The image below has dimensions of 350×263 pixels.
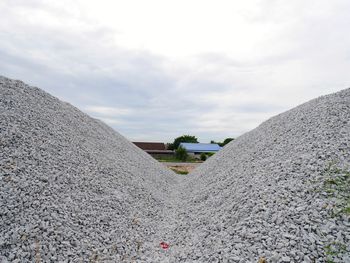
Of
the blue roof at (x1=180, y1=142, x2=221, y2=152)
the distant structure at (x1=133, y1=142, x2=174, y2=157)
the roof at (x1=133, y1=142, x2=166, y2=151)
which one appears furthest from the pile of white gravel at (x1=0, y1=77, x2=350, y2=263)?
the blue roof at (x1=180, y1=142, x2=221, y2=152)

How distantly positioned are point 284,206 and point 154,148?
47.7 meters

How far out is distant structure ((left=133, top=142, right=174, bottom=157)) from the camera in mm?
49206

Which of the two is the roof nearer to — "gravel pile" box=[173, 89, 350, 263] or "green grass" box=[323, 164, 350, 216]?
"gravel pile" box=[173, 89, 350, 263]

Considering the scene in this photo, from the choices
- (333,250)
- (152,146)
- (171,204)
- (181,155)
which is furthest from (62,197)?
(152,146)

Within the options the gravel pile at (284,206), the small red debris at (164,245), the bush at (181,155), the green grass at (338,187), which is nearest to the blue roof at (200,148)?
the bush at (181,155)

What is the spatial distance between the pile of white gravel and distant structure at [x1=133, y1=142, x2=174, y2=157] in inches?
1491

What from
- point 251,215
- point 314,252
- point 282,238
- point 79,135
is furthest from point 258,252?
point 79,135

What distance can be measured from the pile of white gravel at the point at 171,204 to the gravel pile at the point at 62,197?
27 millimetres

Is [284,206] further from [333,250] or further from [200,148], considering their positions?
[200,148]

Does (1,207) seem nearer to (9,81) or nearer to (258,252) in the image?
(258,252)

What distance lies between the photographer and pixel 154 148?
174ft

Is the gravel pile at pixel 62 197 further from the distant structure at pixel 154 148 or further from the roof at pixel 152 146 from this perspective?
the roof at pixel 152 146

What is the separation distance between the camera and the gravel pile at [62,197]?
533 centimetres

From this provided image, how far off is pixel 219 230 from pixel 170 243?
127cm
